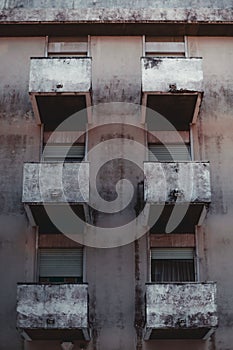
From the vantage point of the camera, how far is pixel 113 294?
16.5 m

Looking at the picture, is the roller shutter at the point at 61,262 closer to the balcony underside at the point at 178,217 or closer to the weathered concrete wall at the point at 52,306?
the weathered concrete wall at the point at 52,306

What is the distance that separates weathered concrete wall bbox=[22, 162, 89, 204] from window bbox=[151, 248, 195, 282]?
2285mm

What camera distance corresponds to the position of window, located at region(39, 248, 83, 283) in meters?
17.0

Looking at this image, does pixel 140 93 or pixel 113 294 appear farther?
pixel 140 93

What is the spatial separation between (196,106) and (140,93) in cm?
162

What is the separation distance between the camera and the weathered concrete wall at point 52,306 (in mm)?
15500

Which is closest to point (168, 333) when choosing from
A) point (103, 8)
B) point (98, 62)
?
point (98, 62)

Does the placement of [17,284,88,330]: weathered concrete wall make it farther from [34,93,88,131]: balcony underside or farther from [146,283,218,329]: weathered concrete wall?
[34,93,88,131]: balcony underside

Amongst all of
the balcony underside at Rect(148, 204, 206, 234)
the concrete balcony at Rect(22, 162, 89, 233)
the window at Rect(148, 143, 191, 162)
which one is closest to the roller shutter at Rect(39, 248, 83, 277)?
the concrete balcony at Rect(22, 162, 89, 233)

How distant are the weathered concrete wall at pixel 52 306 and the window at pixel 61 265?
4.11ft

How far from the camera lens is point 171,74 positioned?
58.7 ft

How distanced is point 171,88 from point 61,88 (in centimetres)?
267

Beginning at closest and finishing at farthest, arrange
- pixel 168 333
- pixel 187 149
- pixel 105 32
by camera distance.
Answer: pixel 168 333
pixel 187 149
pixel 105 32

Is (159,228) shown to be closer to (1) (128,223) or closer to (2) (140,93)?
(1) (128,223)
